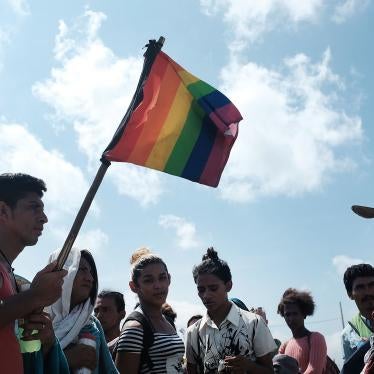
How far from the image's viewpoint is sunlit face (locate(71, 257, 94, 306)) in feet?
12.1

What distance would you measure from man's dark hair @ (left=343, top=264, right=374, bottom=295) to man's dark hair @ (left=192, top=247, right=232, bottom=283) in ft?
3.16

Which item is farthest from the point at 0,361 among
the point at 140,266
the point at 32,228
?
the point at 140,266

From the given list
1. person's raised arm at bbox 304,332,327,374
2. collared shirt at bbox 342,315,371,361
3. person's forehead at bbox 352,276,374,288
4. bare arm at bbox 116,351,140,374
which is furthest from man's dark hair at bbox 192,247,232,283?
person's raised arm at bbox 304,332,327,374

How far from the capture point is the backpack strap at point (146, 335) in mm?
3814

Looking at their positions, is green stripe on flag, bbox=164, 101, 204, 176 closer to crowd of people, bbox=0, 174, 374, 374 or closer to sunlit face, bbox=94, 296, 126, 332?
crowd of people, bbox=0, 174, 374, 374

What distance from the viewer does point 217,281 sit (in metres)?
4.32

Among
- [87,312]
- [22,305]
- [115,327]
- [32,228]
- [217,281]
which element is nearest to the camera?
[22,305]

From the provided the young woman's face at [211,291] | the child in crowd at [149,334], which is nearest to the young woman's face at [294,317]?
the young woman's face at [211,291]

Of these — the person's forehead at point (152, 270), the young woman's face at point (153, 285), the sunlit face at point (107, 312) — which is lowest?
the sunlit face at point (107, 312)

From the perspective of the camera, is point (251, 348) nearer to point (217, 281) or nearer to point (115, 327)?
point (217, 281)

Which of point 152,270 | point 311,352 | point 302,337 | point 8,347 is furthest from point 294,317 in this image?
point 8,347

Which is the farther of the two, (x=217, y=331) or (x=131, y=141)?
(x=217, y=331)

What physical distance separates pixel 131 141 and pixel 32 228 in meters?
0.86

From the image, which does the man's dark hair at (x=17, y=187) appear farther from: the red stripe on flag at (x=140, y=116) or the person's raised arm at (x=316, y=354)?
the person's raised arm at (x=316, y=354)
